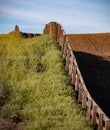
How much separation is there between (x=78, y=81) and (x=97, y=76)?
23.0 feet

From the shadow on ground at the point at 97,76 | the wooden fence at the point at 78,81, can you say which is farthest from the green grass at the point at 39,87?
the shadow on ground at the point at 97,76

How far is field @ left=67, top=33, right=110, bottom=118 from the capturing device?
2678 centimetres

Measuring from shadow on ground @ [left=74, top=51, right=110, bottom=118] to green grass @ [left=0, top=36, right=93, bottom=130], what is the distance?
264cm

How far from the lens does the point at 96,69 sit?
102ft

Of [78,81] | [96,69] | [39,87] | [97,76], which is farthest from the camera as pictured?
[96,69]

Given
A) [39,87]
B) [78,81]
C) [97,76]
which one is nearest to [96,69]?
[97,76]

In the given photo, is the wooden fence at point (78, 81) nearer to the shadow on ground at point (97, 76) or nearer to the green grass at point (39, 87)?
the green grass at point (39, 87)

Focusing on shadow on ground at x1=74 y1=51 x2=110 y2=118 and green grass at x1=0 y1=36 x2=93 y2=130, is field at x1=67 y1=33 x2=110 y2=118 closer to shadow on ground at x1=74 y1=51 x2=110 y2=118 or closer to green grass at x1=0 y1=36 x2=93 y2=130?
shadow on ground at x1=74 y1=51 x2=110 y2=118

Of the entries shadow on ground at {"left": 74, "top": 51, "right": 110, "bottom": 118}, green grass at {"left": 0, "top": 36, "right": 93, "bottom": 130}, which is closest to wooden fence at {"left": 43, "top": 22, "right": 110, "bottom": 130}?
green grass at {"left": 0, "top": 36, "right": 93, "bottom": 130}

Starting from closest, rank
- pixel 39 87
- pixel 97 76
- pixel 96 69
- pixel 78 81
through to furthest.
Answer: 1. pixel 78 81
2. pixel 39 87
3. pixel 97 76
4. pixel 96 69

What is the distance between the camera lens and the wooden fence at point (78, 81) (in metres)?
19.4

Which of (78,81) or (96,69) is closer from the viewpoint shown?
(78,81)

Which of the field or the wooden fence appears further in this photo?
the field

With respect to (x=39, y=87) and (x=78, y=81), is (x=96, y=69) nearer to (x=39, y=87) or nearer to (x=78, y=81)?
(x=78, y=81)
